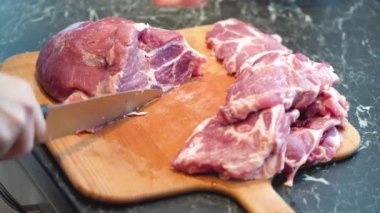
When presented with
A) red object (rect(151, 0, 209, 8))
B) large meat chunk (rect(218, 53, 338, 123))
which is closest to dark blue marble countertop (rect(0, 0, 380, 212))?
red object (rect(151, 0, 209, 8))

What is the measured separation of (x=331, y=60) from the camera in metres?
1.78

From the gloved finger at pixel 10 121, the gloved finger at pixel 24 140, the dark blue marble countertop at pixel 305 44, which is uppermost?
the gloved finger at pixel 10 121

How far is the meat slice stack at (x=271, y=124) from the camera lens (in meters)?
1.29

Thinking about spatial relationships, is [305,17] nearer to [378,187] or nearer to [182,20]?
[182,20]

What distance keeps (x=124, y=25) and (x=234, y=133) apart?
40cm

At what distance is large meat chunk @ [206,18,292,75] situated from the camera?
5.21 feet

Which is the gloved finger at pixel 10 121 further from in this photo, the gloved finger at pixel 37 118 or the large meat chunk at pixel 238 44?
the large meat chunk at pixel 238 44

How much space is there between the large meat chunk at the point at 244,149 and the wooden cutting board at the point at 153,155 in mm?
25

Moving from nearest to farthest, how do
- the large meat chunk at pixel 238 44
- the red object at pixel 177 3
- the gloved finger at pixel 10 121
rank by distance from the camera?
the gloved finger at pixel 10 121
the large meat chunk at pixel 238 44
the red object at pixel 177 3

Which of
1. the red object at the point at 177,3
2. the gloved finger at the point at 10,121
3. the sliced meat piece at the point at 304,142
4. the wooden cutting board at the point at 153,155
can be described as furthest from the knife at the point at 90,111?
the red object at the point at 177,3

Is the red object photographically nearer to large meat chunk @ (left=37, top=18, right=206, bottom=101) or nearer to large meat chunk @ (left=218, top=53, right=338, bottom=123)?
large meat chunk @ (left=37, top=18, right=206, bottom=101)

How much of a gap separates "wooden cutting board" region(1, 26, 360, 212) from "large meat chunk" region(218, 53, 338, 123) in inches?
4.3

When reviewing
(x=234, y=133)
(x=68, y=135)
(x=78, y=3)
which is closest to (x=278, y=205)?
(x=234, y=133)

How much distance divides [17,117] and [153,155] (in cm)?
37
